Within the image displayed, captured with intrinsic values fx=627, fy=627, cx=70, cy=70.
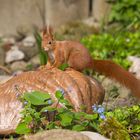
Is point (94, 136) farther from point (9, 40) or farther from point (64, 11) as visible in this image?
point (64, 11)

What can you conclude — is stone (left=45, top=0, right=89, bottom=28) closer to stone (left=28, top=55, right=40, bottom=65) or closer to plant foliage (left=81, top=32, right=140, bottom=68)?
stone (left=28, top=55, right=40, bottom=65)

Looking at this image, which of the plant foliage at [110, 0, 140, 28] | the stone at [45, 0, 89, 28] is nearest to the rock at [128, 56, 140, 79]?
the plant foliage at [110, 0, 140, 28]

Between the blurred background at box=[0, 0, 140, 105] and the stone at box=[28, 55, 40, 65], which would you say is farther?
the blurred background at box=[0, 0, 140, 105]

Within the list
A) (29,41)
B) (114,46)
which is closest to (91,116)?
(114,46)

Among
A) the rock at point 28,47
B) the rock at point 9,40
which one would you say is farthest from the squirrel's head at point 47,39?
the rock at point 9,40

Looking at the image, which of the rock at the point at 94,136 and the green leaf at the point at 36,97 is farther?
the green leaf at the point at 36,97

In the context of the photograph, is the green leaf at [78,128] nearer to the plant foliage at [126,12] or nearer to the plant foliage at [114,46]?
the plant foliage at [114,46]
